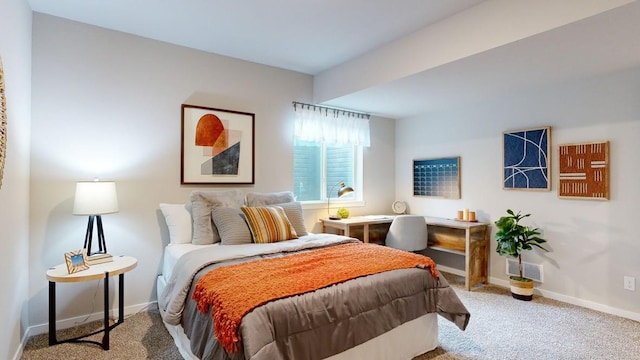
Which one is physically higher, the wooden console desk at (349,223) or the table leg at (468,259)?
the wooden console desk at (349,223)

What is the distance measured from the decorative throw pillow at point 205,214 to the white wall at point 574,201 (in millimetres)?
3000

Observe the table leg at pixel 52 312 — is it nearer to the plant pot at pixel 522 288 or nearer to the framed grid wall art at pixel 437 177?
the plant pot at pixel 522 288

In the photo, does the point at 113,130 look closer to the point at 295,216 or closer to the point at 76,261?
the point at 76,261

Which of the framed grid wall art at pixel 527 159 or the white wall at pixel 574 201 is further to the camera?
the framed grid wall art at pixel 527 159

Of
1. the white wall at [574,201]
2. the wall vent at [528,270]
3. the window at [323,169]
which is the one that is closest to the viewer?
the white wall at [574,201]

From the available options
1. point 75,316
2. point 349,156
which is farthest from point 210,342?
point 349,156

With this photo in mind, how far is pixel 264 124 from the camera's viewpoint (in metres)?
3.78

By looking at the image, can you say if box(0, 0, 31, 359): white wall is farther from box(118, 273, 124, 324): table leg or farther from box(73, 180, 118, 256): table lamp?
box(118, 273, 124, 324): table leg

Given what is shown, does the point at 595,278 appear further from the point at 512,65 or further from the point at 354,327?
the point at 354,327

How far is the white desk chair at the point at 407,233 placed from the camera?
378 cm

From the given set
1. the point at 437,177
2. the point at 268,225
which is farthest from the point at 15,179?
the point at 437,177

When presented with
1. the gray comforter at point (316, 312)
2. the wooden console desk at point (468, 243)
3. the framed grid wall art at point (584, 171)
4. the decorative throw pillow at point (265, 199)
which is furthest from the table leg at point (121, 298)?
the framed grid wall art at point (584, 171)

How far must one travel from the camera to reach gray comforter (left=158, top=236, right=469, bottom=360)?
5.04 ft

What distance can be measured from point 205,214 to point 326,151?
78.5 inches
